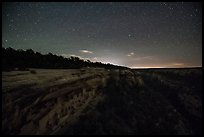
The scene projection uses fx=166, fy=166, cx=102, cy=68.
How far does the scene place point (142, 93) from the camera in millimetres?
22172

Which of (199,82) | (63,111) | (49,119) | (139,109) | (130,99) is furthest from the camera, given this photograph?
(199,82)

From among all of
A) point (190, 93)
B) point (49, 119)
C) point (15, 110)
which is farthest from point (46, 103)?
point (190, 93)

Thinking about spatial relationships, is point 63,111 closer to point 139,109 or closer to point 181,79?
point 139,109

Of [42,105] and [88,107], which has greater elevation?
[42,105]

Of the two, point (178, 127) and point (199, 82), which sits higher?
point (199, 82)

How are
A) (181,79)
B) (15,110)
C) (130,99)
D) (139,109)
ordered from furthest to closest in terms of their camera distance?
(181,79)
(130,99)
(139,109)
(15,110)

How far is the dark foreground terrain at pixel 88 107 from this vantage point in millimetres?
10570

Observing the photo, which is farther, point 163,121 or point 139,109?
point 139,109

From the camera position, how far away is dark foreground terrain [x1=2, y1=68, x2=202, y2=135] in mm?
10570

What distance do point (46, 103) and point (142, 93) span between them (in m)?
13.8

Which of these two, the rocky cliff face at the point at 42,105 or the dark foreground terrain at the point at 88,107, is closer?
the rocky cliff face at the point at 42,105

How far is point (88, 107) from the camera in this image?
15.3 m

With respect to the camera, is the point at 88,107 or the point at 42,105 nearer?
the point at 42,105

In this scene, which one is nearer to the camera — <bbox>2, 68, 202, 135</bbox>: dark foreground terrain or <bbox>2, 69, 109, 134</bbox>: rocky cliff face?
<bbox>2, 69, 109, 134</bbox>: rocky cliff face
